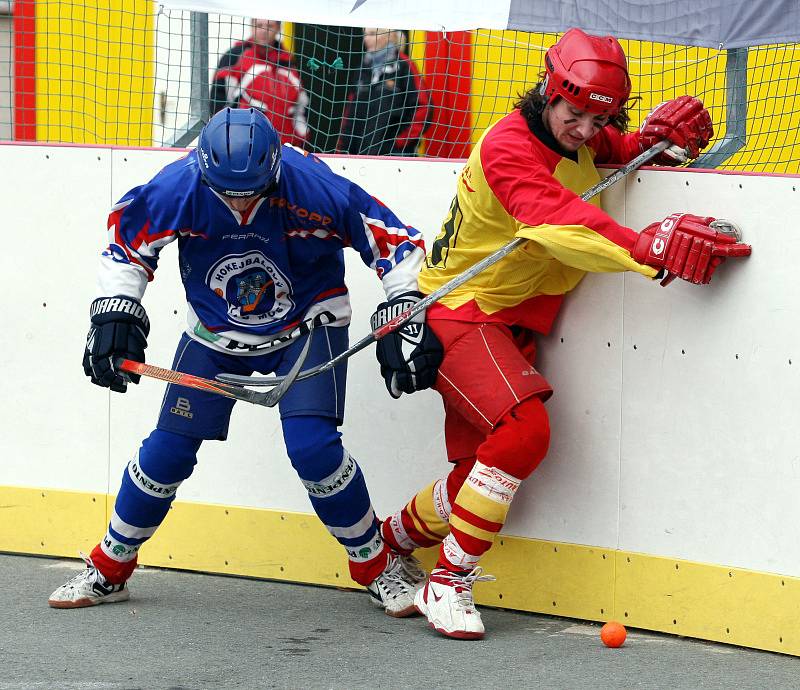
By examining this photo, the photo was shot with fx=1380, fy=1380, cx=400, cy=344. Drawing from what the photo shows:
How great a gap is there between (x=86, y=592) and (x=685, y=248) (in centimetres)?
214

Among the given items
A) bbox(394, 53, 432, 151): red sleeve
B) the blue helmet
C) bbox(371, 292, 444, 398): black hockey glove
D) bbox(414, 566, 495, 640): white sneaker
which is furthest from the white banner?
bbox(414, 566, 495, 640): white sneaker

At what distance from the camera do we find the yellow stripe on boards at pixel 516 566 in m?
3.87

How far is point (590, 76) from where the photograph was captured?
3822 millimetres

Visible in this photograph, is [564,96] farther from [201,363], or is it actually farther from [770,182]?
[201,363]

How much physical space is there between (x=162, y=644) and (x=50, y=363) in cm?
146

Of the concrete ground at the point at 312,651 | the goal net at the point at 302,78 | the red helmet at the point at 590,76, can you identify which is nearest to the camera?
the concrete ground at the point at 312,651

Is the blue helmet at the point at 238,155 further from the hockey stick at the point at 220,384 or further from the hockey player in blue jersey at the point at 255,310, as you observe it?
the hockey stick at the point at 220,384

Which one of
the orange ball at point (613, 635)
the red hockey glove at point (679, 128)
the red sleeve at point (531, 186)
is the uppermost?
the red hockey glove at point (679, 128)

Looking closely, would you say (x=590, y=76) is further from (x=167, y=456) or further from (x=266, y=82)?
(x=266, y=82)

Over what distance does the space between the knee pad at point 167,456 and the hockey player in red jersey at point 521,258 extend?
668mm

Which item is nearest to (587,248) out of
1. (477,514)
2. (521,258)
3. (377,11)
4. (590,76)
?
(521,258)

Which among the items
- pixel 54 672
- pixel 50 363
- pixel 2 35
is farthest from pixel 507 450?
pixel 2 35

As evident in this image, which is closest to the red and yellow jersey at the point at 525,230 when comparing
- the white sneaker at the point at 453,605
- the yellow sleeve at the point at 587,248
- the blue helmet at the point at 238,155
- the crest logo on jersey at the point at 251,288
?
the yellow sleeve at the point at 587,248

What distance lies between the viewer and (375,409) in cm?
468
